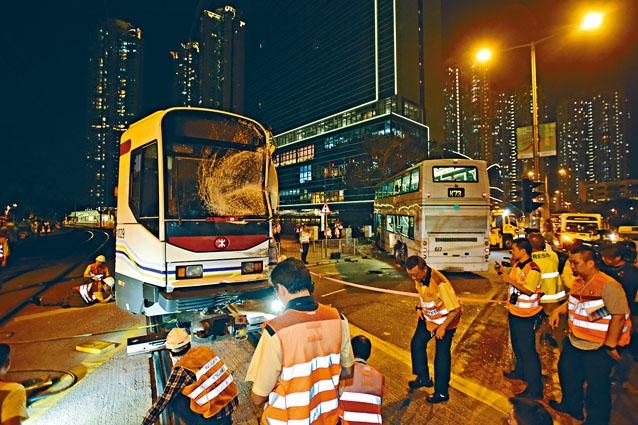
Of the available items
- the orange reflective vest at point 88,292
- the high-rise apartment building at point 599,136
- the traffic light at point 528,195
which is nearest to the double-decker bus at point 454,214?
the traffic light at point 528,195

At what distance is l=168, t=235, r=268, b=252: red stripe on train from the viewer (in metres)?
5.20

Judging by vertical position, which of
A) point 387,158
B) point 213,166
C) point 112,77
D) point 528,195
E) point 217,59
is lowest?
point 528,195

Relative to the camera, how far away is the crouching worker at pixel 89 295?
26.8 ft

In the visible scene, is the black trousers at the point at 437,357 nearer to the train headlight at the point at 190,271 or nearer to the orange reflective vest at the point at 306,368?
the orange reflective vest at the point at 306,368

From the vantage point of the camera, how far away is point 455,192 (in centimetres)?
1121

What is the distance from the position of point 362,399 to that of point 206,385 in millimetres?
1200

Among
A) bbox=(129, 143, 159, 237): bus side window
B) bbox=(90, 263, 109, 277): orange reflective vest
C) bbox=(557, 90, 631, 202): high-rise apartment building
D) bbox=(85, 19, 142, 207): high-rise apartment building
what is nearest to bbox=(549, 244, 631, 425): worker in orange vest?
bbox=(129, 143, 159, 237): bus side window

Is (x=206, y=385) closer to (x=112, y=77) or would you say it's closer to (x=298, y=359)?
(x=298, y=359)

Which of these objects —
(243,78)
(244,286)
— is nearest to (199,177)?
(244,286)

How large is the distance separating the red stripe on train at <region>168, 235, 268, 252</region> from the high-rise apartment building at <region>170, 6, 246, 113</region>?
8166 centimetres

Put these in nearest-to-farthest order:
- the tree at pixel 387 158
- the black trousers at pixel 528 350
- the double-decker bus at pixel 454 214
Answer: the black trousers at pixel 528 350 < the double-decker bus at pixel 454 214 < the tree at pixel 387 158

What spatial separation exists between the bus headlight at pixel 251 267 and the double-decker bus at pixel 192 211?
0.02 meters

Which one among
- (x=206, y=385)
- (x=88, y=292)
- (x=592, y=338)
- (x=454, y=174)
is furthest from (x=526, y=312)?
(x=88, y=292)

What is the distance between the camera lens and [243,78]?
97.9 metres
